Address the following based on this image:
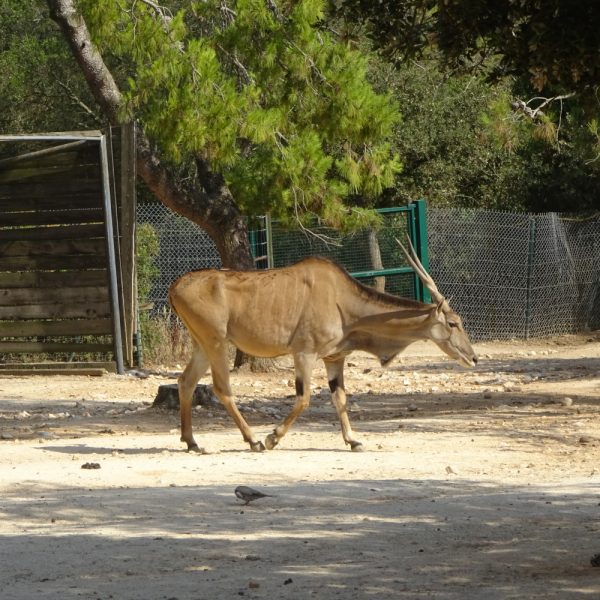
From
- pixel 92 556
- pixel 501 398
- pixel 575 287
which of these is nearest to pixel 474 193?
pixel 575 287

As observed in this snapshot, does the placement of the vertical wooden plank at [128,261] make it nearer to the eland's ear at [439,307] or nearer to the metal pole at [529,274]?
the eland's ear at [439,307]

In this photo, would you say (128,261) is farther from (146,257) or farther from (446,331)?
(446,331)

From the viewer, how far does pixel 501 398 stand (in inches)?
458

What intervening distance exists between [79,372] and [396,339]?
5620 mm

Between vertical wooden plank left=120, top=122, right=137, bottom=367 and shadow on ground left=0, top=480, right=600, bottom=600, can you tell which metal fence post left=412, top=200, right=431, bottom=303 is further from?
shadow on ground left=0, top=480, right=600, bottom=600

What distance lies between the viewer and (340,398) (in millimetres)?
8820

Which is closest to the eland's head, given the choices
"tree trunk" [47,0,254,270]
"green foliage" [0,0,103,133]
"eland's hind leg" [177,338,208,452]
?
"eland's hind leg" [177,338,208,452]

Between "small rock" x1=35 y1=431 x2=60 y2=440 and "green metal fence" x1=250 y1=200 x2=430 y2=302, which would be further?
"green metal fence" x1=250 y1=200 x2=430 y2=302

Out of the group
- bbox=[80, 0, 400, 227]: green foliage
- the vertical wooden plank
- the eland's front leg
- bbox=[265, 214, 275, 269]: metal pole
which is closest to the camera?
the eland's front leg

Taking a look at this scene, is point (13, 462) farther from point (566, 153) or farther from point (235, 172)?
point (566, 153)

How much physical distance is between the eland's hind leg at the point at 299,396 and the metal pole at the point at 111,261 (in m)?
5.01

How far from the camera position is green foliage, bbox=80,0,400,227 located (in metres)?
11.4

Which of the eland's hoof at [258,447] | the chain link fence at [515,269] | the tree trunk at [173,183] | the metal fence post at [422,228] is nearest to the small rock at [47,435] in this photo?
the eland's hoof at [258,447]

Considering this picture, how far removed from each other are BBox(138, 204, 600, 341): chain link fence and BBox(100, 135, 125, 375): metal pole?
230 cm
